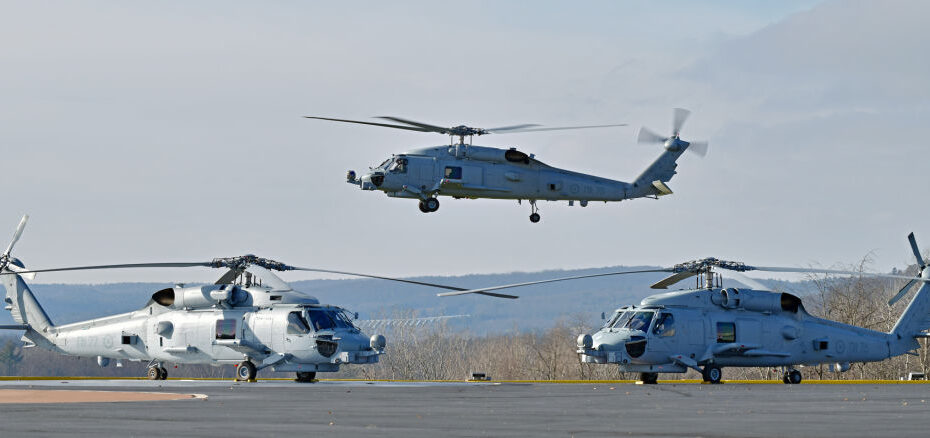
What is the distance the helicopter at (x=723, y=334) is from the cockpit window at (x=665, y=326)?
1.3 inches

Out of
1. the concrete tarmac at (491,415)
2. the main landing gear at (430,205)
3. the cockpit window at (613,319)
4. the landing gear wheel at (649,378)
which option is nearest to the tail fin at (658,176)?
the main landing gear at (430,205)

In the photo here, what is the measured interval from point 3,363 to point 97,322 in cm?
12146

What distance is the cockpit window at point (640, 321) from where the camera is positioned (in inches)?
1731

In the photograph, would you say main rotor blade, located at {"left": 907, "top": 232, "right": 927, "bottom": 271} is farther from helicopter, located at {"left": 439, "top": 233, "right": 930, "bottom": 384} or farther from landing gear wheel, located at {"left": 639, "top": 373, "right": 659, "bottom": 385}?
landing gear wheel, located at {"left": 639, "top": 373, "right": 659, "bottom": 385}

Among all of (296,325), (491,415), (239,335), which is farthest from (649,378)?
(491,415)

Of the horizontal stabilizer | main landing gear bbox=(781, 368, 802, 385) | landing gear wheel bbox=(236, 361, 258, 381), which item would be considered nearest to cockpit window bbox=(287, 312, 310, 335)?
landing gear wheel bbox=(236, 361, 258, 381)

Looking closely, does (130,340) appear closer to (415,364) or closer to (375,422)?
(375,422)

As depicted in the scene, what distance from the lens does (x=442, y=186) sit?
171 ft

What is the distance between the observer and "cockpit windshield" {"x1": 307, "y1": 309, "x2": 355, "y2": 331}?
44.4 m

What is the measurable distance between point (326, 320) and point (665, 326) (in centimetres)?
1140

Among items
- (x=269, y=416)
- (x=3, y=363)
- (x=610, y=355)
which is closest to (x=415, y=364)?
(x=3, y=363)

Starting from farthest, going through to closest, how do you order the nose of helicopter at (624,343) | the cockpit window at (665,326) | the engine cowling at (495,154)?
the engine cowling at (495,154), the cockpit window at (665,326), the nose of helicopter at (624,343)

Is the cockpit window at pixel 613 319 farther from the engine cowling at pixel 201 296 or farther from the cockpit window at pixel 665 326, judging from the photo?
the engine cowling at pixel 201 296

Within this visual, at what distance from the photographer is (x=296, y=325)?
44500 millimetres
